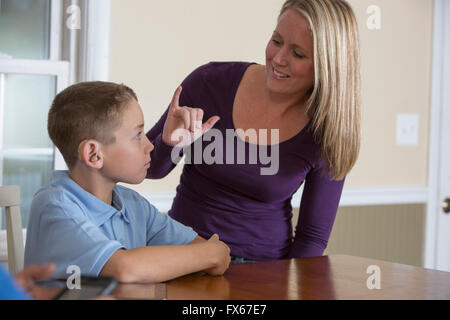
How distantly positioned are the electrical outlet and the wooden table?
165cm

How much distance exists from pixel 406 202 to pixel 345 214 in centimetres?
35

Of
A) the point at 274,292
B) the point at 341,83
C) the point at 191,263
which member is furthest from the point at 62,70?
the point at 274,292

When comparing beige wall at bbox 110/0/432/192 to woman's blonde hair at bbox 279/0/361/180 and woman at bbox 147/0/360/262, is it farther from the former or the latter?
woman's blonde hair at bbox 279/0/361/180

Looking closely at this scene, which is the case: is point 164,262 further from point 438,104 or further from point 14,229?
point 438,104

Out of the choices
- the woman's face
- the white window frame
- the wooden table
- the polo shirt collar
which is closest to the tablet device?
Answer: the wooden table

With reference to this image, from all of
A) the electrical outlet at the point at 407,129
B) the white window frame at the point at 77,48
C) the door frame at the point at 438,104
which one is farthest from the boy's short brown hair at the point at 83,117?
the door frame at the point at 438,104

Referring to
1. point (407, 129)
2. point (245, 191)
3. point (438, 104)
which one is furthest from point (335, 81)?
point (438, 104)

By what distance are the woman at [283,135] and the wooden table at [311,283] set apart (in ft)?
1.00

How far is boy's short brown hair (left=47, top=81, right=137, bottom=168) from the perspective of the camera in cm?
122

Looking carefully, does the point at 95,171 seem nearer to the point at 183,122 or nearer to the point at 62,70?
the point at 183,122

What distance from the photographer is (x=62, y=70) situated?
2146mm

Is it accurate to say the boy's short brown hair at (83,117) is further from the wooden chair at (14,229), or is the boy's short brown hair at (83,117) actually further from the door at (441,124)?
Result: the door at (441,124)

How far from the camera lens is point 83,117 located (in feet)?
4.01

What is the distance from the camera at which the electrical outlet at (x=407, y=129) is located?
288 cm
